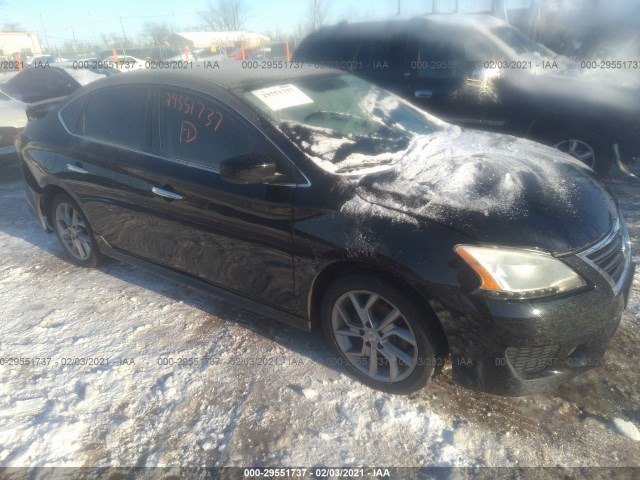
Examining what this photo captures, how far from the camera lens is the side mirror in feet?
7.73

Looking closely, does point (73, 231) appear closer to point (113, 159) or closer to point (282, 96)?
point (113, 159)

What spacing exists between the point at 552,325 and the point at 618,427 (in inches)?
27.3

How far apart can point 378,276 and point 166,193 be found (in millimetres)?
1526

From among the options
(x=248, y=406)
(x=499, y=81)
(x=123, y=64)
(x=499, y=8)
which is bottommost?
(x=248, y=406)

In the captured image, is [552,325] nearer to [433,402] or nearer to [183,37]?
[433,402]

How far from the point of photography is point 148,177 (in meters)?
3.03

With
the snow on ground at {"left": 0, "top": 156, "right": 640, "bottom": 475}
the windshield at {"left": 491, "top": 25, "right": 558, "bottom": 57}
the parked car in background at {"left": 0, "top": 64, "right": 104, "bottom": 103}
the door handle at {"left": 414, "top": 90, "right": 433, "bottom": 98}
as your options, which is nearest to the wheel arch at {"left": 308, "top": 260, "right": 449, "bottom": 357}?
the snow on ground at {"left": 0, "top": 156, "right": 640, "bottom": 475}

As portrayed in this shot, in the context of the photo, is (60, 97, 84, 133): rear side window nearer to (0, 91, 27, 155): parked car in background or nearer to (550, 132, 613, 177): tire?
(0, 91, 27, 155): parked car in background

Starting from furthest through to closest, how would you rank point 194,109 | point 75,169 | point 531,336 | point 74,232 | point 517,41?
1. point 517,41
2. point 74,232
3. point 75,169
4. point 194,109
5. point 531,336

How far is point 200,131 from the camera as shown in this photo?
9.21 feet

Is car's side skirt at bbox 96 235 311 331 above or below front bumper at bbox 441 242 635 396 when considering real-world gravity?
below

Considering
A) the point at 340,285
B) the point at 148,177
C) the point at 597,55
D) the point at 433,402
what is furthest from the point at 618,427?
the point at 597,55

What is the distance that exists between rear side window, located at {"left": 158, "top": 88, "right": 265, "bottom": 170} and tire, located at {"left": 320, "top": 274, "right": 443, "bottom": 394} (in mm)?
956

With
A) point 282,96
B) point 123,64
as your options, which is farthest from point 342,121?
point 123,64
